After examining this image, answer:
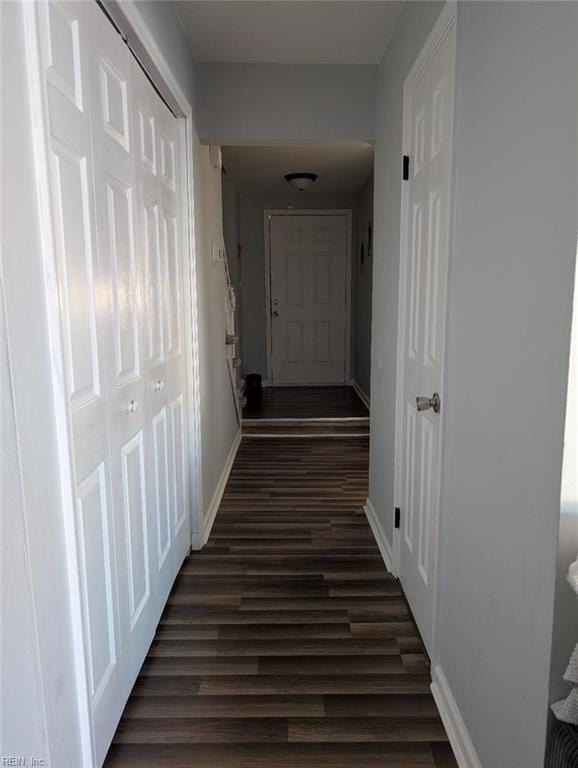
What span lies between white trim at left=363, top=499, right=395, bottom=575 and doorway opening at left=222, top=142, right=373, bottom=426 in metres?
2.98

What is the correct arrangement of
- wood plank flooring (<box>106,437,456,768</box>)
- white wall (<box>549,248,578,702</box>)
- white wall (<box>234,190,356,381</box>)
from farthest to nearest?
white wall (<box>234,190,356,381</box>), wood plank flooring (<box>106,437,456,768</box>), white wall (<box>549,248,578,702</box>)

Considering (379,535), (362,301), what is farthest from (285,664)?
(362,301)

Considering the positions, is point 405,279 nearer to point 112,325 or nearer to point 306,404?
point 112,325

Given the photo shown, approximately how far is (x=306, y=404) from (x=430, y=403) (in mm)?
3925

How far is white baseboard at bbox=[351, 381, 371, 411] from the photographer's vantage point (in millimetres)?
5533

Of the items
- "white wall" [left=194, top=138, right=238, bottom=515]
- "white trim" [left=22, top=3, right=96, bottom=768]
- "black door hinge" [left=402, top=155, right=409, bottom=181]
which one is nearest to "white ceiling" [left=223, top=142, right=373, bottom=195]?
"white wall" [left=194, top=138, right=238, bottom=515]

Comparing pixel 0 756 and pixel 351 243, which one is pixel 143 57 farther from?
pixel 351 243

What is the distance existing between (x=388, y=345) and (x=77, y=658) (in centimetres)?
184

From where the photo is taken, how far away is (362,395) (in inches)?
231

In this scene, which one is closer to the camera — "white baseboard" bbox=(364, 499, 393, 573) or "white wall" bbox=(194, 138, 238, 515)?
"white baseboard" bbox=(364, 499, 393, 573)

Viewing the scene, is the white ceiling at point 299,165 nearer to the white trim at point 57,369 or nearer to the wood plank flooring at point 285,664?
the wood plank flooring at point 285,664

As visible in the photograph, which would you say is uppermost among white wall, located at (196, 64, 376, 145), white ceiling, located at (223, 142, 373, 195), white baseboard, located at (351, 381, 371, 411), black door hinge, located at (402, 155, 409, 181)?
white ceiling, located at (223, 142, 373, 195)

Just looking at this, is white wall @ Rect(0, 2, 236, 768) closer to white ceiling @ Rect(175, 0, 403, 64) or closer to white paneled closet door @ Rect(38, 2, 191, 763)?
white paneled closet door @ Rect(38, 2, 191, 763)

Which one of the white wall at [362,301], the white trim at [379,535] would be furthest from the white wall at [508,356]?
the white wall at [362,301]
